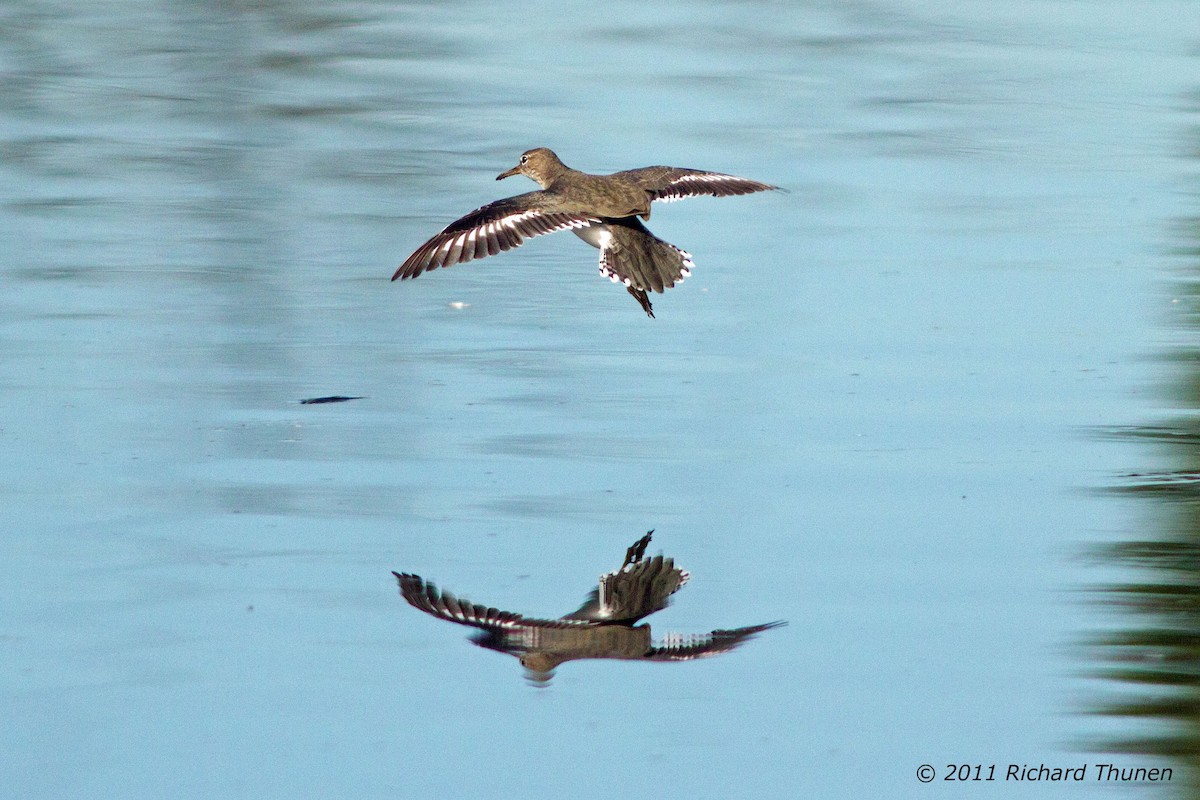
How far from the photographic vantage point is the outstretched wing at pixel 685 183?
316 inches

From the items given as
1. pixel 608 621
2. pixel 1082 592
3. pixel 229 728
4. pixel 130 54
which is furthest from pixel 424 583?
pixel 130 54

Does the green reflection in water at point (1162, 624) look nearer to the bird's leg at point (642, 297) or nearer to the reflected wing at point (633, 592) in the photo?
the reflected wing at point (633, 592)

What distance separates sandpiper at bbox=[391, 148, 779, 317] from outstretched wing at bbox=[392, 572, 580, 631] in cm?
214

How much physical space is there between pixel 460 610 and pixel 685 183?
3.66 m

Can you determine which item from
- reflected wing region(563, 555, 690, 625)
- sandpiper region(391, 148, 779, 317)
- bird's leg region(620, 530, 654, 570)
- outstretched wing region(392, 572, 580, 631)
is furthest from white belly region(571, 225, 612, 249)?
outstretched wing region(392, 572, 580, 631)

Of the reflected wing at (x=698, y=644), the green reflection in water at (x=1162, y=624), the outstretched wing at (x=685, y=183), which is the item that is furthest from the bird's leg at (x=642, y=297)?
the reflected wing at (x=698, y=644)

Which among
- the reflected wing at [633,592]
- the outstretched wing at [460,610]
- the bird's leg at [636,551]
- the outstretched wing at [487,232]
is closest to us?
the outstretched wing at [460,610]

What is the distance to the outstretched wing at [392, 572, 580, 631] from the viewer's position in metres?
4.83

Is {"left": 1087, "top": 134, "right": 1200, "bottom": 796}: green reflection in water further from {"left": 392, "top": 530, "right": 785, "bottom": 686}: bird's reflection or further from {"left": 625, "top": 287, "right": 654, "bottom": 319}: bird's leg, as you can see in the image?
{"left": 625, "top": 287, "right": 654, "bottom": 319}: bird's leg

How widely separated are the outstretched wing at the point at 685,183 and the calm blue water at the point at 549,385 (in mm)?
353

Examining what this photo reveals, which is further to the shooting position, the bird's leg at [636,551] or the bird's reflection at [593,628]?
the bird's leg at [636,551]

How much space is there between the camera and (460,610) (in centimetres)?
490

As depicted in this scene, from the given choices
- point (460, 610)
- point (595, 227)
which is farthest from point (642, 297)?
point (460, 610)

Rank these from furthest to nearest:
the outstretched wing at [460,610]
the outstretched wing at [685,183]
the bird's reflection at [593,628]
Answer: the outstretched wing at [685,183]
the outstretched wing at [460,610]
the bird's reflection at [593,628]
